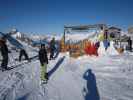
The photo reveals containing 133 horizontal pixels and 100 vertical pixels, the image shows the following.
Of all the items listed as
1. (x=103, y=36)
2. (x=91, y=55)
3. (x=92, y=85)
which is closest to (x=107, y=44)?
(x=103, y=36)

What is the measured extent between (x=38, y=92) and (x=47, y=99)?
0.99 meters

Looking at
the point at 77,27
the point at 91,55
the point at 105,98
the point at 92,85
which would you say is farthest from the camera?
the point at 77,27

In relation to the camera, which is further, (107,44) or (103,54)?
(107,44)

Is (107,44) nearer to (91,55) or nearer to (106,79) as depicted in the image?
(91,55)

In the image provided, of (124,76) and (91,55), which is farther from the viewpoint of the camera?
(91,55)

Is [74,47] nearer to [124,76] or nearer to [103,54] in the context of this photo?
[103,54]

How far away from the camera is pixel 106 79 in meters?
10.2

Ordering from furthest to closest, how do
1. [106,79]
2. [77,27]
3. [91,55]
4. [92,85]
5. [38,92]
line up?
[77,27]
[91,55]
[106,79]
[92,85]
[38,92]

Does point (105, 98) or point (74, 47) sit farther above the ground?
point (74, 47)

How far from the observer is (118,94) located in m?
7.59

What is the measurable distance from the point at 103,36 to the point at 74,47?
344 cm

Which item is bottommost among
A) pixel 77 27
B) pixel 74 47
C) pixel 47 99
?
pixel 47 99

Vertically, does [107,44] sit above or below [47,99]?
above

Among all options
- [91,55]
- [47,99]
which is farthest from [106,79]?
[91,55]
